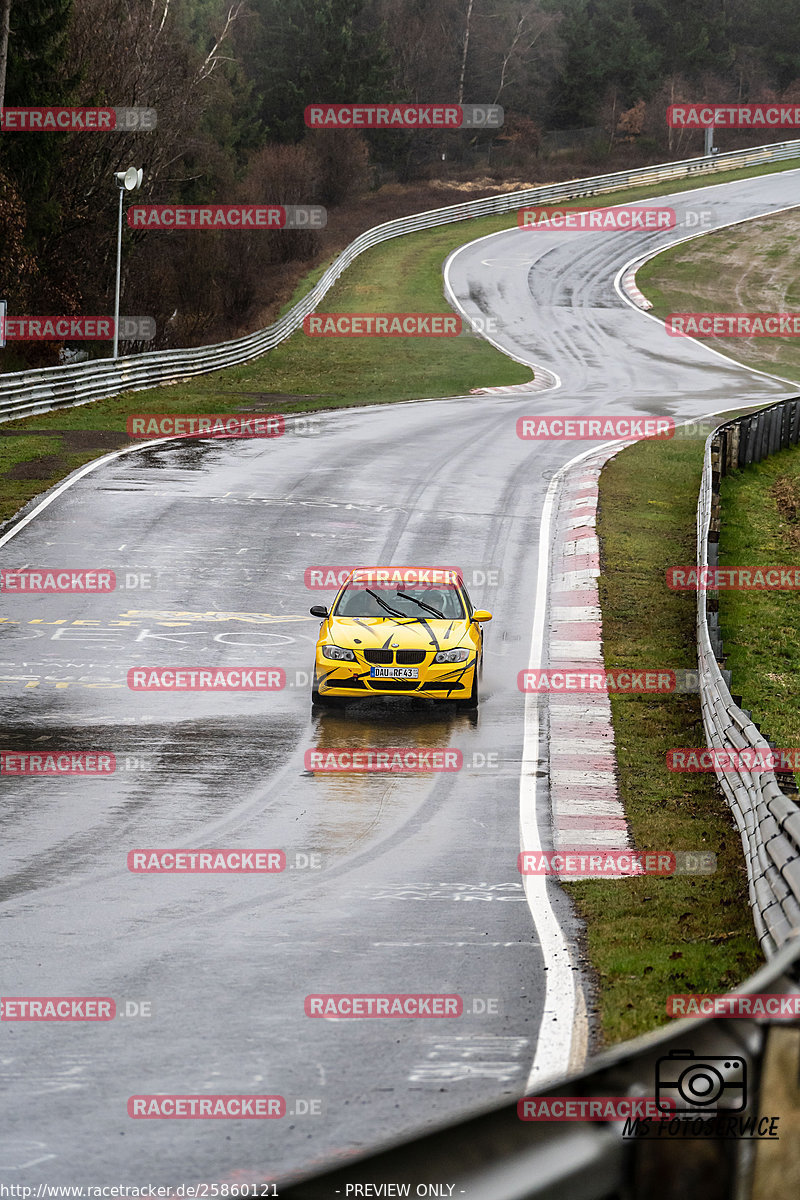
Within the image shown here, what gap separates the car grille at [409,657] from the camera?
1573 cm

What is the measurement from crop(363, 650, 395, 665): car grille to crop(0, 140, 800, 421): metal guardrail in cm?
2123

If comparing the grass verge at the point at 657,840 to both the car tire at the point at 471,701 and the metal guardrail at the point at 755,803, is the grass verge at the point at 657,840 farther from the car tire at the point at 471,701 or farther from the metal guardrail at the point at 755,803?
the car tire at the point at 471,701

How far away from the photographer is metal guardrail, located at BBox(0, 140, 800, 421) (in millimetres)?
36250

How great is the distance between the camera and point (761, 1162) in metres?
2.30

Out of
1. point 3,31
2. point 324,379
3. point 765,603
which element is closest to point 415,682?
point 765,603

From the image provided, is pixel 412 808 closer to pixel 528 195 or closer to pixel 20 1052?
pixel 20 1052

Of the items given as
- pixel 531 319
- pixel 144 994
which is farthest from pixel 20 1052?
pixel 531 319

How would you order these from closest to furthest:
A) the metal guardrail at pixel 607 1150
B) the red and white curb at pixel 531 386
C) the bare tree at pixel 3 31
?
1. the metal guardrail at pixel 607 1150
2. the bare tree at pixel 3 31
3. the red and white curb at pixel 531 386

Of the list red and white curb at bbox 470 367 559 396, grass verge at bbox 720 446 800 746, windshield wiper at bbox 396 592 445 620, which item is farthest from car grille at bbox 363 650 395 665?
red and white curb at bbox 470 367 559 396

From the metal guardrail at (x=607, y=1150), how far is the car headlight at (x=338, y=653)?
44.2 ft

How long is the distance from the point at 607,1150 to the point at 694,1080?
18 cm

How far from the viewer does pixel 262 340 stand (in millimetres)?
50531

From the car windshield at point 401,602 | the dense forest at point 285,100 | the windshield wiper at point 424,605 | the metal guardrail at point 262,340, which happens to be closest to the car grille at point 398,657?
the car windshield at point 401,602

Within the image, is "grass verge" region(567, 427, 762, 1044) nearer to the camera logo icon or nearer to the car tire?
the car tire
